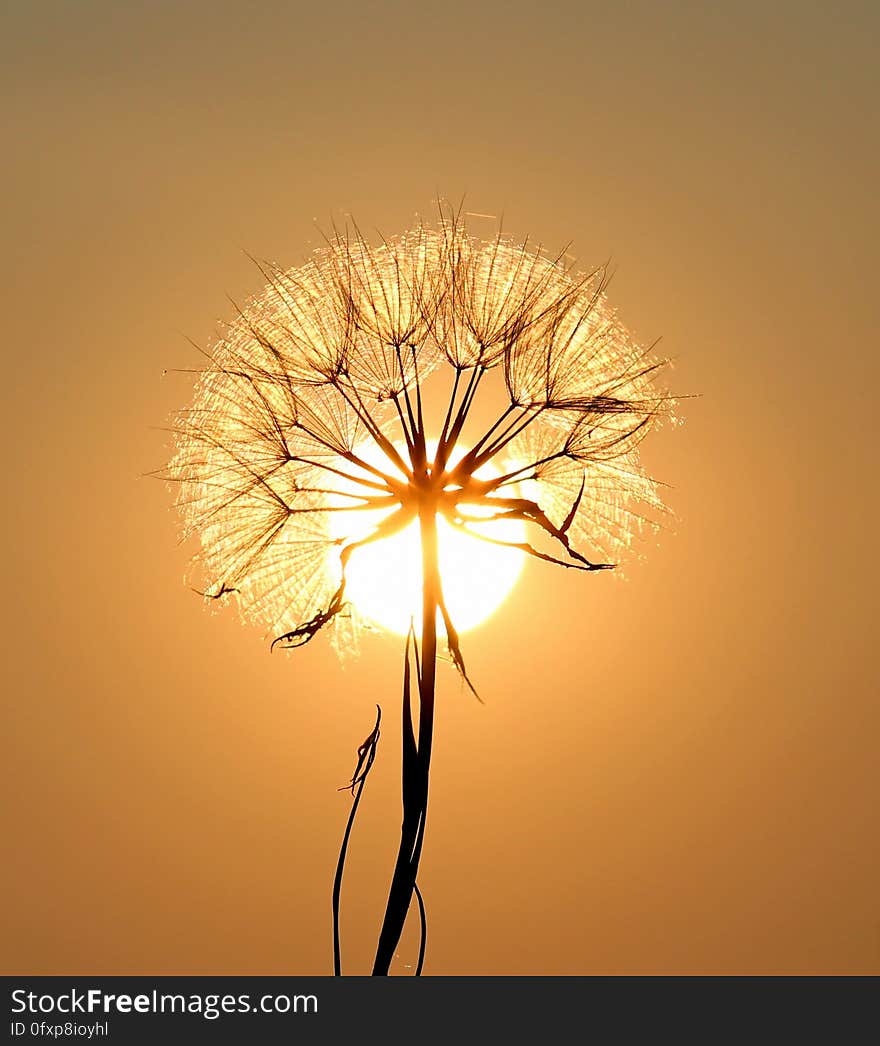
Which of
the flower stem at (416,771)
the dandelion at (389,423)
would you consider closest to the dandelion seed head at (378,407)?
the dandelion at (389,423)

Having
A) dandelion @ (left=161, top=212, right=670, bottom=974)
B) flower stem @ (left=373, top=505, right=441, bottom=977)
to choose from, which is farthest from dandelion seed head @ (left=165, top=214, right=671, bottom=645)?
flower stem @ (left=373, top=505, right=441, bottom=977)

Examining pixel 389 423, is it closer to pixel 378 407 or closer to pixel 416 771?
pixel 378 407

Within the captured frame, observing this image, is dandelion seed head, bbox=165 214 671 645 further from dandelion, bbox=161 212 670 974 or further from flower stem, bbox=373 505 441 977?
flower stem, bbox=373 505 441 977

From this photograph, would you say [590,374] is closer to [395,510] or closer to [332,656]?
[395,510]

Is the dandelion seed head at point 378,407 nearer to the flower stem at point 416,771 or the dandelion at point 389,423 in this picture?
the dandelion at point 389,423
